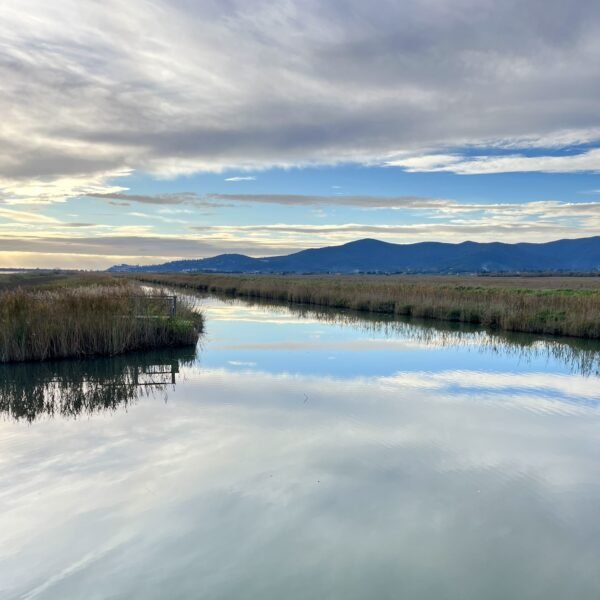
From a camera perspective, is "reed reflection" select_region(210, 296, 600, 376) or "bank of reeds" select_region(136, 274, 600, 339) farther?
"bank of reeds" select_region(136, 274, 600, 339)

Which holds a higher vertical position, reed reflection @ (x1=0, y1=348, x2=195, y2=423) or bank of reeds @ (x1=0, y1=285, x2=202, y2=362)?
bank of reeds @ (x1=0, y1=285, x2=202, y2=362)

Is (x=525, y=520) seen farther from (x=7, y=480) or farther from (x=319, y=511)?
(x=7, y=480)

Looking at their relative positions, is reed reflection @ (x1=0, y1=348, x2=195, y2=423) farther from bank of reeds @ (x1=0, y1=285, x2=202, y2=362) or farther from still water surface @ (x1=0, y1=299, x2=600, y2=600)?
bank of reeds @ (x1=0, y1=285, x2=202, y2=362)

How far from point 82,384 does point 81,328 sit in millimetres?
2762

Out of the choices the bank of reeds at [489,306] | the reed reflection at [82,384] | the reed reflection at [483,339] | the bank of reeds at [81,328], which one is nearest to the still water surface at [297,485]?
the reed reflection at [82,384]

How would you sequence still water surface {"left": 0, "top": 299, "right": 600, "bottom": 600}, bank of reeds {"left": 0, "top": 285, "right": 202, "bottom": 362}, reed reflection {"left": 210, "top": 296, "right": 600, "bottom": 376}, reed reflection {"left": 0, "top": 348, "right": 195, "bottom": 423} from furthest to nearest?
reed reflection {"left": 210, "top": 296, "right": 600, "bottom": 376} < bank of reeds {"left": 0, "top": 285, "right": 202, "bottom": 362} < reed reflection {"left": 0, "top": 348, "right": 195, "bottom": 423} < still water surface {"left": 0, "top": 299, "right": 600, "bottom": 600}

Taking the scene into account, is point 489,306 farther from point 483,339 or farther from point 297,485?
point 297,485

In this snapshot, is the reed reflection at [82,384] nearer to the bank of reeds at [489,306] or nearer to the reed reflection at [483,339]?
the reed reflection at [483,339]

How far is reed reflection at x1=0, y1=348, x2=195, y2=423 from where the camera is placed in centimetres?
873

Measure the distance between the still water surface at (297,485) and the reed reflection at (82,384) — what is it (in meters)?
0.06

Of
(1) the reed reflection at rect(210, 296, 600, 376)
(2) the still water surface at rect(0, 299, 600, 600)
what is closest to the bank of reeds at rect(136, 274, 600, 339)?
(1) the reed reflection at rect(210, 296, 600, 376)

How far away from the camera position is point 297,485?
5.67 m

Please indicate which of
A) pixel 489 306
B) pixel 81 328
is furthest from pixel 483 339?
pixel 81 328

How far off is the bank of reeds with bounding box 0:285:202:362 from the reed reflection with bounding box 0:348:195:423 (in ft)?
1.08
